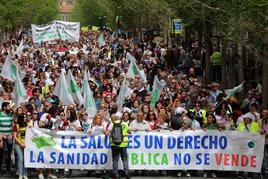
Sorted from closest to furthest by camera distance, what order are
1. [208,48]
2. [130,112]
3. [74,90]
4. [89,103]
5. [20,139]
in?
[20,139]
[130,112]
[89,103]
[74,90]
[208,48]

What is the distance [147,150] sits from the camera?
1614 centimetres

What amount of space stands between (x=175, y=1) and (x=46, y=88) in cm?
608

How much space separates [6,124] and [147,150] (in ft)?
9.58

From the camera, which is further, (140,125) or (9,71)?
(9,71)

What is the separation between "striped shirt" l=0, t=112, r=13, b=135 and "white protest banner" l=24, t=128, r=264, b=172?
0.40 metres

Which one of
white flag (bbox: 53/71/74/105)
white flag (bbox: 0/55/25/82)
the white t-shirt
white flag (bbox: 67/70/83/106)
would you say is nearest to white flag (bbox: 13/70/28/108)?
white flag (bbox: 53/71/74/105)

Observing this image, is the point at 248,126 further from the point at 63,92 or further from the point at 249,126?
the point at 63,92

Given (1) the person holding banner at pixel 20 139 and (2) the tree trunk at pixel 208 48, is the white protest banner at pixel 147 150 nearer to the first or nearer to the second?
(1) the person holding banner at pixel 20 139

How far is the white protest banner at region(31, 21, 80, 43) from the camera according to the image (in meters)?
40.2

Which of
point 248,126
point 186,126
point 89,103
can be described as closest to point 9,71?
point 89,103

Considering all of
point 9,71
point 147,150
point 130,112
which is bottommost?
point 147,150

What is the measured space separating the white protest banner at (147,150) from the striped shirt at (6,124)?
40 centimetres

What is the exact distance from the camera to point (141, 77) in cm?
2492

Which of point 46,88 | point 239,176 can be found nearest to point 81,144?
point 239,176
